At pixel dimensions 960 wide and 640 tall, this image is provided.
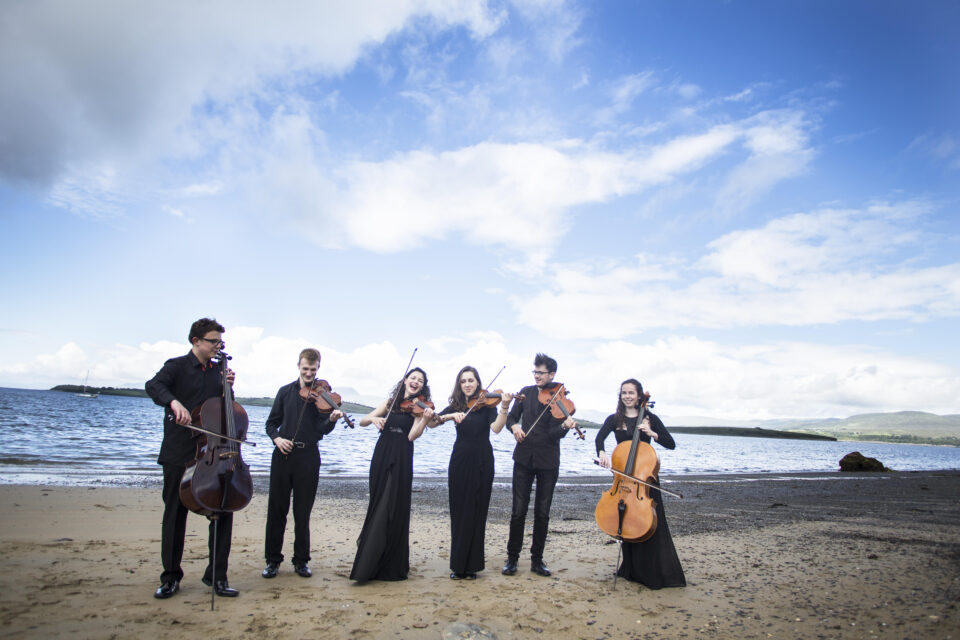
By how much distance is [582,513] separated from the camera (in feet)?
32.0

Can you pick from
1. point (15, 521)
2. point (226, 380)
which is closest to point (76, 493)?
point (15, 521)

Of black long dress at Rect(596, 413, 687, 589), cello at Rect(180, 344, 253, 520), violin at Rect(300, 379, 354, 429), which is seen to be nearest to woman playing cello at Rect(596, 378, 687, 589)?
black long dress at Rect(596, 413, 687, 589)

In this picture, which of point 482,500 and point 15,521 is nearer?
point 482,500

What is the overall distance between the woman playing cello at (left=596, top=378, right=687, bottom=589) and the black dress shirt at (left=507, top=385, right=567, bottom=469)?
1.60ft

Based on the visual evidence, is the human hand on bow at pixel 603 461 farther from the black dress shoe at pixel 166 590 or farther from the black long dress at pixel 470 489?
the black dress shoe at pixel 166 590

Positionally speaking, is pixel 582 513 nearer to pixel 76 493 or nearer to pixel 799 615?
pixel 799 615

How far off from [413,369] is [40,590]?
11.1 ft

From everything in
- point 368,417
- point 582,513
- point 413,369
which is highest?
point 413,369

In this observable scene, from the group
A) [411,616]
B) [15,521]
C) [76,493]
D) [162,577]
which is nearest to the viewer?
[411,616]

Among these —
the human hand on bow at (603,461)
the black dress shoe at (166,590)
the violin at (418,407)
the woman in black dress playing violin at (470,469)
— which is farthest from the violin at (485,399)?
the black dress shoe at (166,590)

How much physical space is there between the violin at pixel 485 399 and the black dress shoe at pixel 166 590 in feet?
9.32

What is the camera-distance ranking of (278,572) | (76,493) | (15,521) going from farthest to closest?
(76,493) < (15,521) < (278,572)

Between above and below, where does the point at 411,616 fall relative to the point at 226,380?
below

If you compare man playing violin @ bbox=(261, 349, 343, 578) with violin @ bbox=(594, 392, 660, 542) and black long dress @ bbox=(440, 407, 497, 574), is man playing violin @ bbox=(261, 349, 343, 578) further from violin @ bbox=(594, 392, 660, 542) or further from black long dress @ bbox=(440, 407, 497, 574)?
violin @ bbox=(594, 392, 660, 542)
